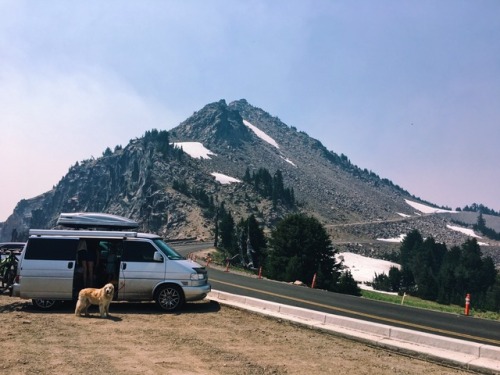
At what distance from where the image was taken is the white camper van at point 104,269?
41.9 ft

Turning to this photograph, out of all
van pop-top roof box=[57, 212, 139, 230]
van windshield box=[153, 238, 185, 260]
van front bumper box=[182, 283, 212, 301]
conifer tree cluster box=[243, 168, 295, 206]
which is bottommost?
van front bumper box=[182, 283, 212, 301]

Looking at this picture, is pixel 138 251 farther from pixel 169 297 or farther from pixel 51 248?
pixel 51 248

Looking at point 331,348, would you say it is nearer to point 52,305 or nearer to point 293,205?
point 52,305

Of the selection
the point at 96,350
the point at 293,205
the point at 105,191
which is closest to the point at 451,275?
the point at 293,205

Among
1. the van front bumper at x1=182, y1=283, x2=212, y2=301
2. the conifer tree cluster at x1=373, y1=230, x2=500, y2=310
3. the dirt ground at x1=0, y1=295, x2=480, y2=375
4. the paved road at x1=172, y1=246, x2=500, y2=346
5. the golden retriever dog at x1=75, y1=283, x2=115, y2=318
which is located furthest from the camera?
the conifer tree cluster at x1=373, y1=230, x2=500, y2=310

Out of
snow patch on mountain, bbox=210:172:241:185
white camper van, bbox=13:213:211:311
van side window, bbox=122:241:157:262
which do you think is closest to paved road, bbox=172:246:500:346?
white camper van, bbox=13:213:211:311

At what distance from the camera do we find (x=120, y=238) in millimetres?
13203

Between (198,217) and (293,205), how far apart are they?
49.4 meters

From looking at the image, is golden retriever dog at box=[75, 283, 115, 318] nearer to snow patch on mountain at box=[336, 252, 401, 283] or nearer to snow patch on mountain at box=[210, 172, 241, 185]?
snow patch on mountain at box=[336, 252, 401, 283]

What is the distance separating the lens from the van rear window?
12.9 m

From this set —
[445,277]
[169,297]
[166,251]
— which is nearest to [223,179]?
[445,277]

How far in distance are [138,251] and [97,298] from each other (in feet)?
6.39

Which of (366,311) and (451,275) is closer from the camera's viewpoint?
(366,311)

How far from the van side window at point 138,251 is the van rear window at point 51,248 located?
5.11 ft
